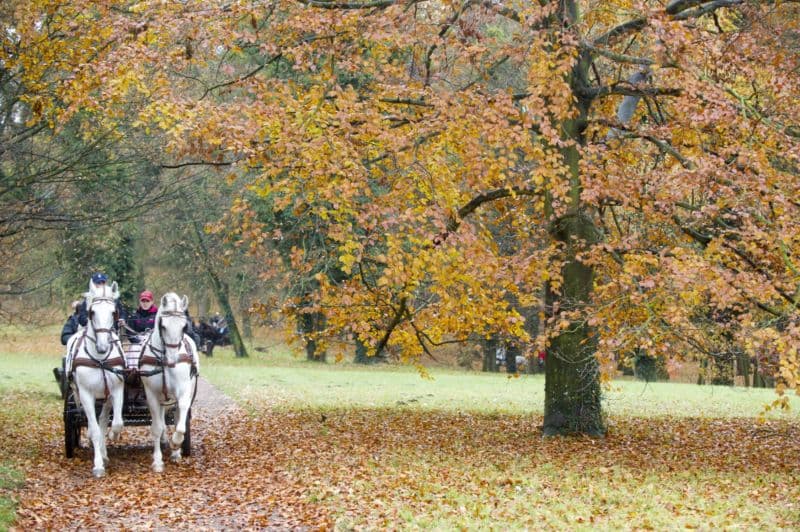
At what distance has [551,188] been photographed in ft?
46.3

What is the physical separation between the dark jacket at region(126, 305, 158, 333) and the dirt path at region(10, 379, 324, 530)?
1871mm

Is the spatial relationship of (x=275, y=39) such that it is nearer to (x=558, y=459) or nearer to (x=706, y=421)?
(x=558, y=459)

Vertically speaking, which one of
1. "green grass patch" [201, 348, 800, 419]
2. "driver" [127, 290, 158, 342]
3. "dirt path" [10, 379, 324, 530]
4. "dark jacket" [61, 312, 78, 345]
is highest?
"driver" [127, 290, 158, 342]

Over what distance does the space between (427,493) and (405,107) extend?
340 inches

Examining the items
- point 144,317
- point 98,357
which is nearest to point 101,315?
point 98,357

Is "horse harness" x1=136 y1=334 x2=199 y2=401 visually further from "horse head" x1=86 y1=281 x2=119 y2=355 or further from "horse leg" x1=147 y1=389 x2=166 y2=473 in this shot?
"horse head" x1=86 y1=281 x2=119 y2=355

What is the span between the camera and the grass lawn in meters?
9.68

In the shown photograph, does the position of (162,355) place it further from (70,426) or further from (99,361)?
(70,426)

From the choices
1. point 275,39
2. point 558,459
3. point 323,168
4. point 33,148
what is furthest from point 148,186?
point 558,459

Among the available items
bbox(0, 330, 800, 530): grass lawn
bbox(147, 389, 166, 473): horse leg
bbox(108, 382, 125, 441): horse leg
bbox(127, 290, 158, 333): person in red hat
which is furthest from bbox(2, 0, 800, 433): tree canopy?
bbox(108, 382, 125, 441): horse leg

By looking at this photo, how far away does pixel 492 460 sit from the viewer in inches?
535

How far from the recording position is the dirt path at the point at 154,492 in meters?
9.78

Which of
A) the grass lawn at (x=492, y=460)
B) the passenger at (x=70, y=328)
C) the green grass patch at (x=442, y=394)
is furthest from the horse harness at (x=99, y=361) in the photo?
the green grass patch at (x=442, y=394)

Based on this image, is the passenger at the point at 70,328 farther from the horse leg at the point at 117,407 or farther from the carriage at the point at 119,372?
the horse leg at the point at 117,407
